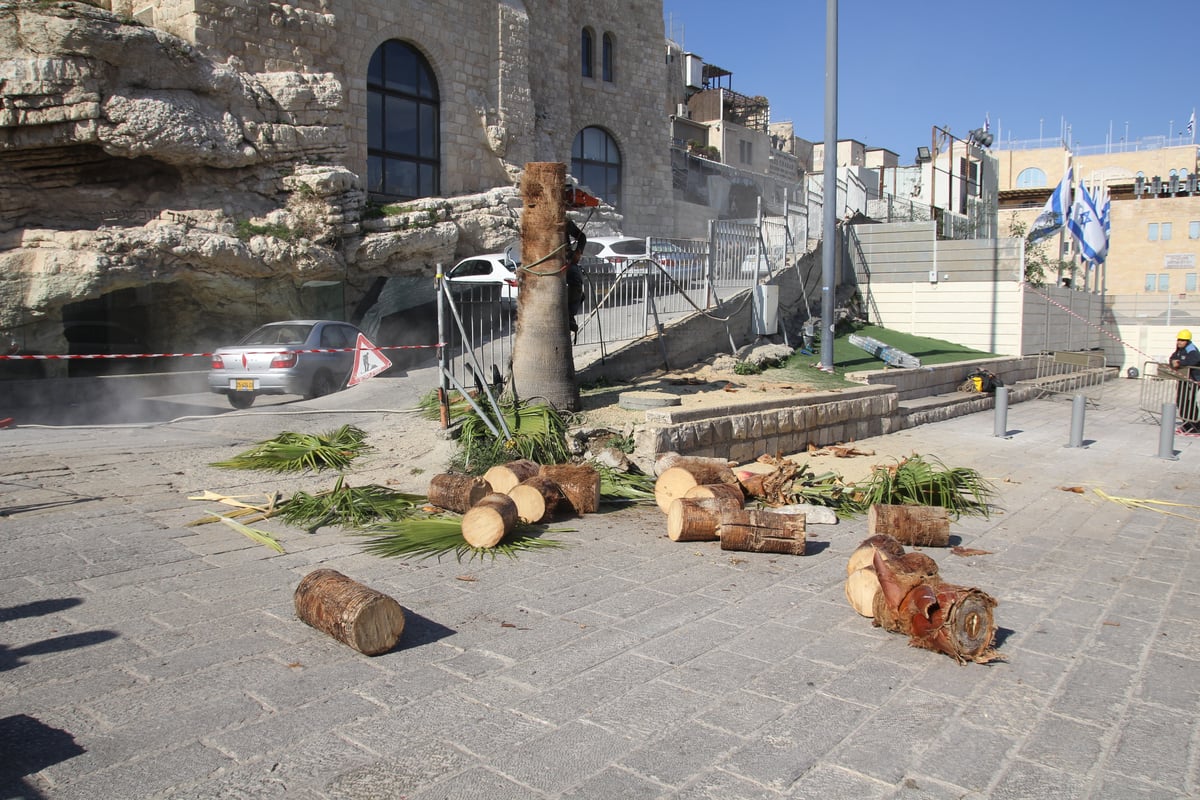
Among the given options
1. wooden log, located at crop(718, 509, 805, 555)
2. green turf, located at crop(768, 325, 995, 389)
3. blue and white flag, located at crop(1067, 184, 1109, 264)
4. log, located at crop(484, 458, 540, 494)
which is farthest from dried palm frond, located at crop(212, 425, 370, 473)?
blue and white flag, located at crop(1067, 184, 1109, 264)

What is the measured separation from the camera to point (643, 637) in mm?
4492

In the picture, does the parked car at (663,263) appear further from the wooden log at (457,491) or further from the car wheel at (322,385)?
the wooden log at (457,491)

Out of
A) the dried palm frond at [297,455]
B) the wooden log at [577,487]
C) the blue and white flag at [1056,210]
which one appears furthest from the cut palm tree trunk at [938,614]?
the blue and white flag at [1056,210]

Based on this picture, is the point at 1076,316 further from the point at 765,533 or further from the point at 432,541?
the point at 432,541

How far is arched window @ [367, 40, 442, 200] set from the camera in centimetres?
2183

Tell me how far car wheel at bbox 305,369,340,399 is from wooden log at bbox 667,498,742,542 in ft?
28.1

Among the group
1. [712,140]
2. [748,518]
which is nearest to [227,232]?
[748,518]

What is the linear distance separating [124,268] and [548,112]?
49.7 feet

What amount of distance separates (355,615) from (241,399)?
10.7m

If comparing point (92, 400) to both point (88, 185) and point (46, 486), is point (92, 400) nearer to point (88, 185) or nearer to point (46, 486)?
point (88, 185)

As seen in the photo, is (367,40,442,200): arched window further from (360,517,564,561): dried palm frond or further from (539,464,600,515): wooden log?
(360,517,564,561): dried palm frond

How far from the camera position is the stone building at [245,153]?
15.3m

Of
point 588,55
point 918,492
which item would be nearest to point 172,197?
point 918,492

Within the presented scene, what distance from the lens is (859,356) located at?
680 inches
